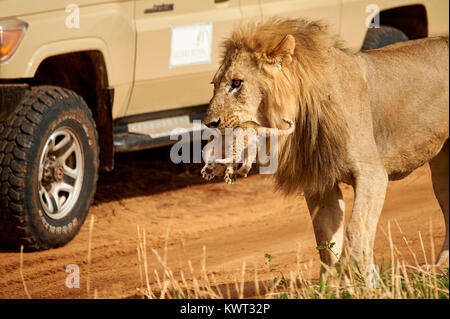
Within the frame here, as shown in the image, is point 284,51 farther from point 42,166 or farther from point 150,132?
point 150,132

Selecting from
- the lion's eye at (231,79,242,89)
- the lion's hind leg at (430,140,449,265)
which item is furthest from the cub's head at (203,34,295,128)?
the lion's hind leg at (430,140,449,265)

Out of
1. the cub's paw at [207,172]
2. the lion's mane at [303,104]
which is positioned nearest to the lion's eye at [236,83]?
the lion's mane at [303,104]

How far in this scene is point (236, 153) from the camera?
4.99 meters

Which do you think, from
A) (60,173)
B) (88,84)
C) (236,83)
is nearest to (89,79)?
(88,84)

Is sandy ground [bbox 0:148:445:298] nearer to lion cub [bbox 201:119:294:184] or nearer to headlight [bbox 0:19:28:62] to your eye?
lion cub [bbox 201:119:294:184]

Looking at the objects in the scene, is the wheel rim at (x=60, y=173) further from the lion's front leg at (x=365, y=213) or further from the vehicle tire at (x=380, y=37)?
the vehicle tire at (x=380, y=37)

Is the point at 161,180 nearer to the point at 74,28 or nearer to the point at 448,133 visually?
the point at 74,28

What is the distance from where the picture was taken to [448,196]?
6.46 m

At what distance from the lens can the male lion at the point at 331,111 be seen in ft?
16.9

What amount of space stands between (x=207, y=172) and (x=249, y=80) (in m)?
0.56

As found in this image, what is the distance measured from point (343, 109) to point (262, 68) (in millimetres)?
520

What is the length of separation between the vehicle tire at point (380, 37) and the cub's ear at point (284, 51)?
12.5 feet

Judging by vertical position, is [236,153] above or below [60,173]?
above
